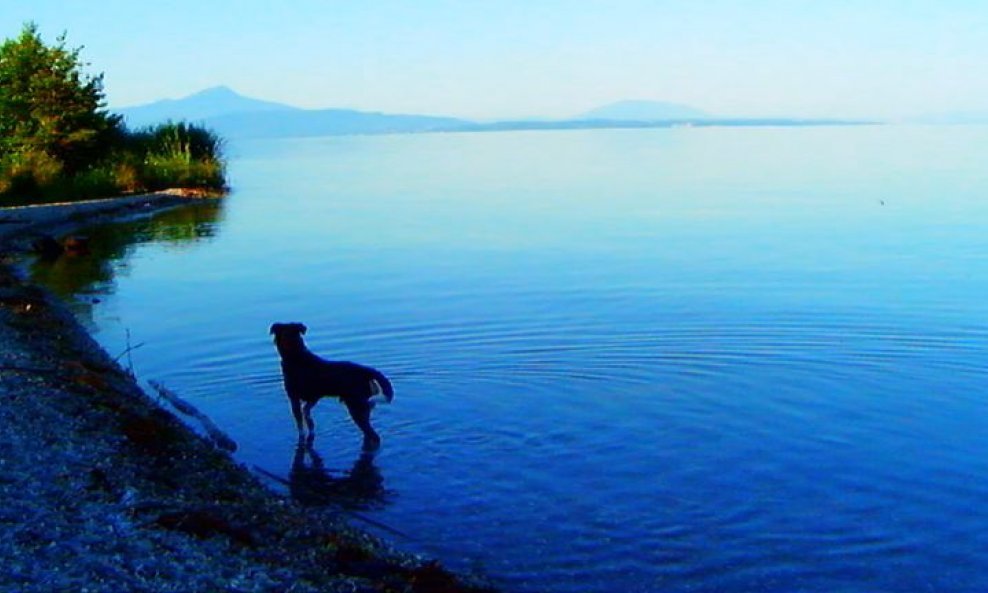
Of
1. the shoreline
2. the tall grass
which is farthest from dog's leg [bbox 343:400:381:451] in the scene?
the tall grass

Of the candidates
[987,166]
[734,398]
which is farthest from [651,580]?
[987,166]

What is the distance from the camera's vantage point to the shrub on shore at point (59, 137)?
46562 millimetres

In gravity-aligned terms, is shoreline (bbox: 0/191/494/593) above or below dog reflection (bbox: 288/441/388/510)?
above

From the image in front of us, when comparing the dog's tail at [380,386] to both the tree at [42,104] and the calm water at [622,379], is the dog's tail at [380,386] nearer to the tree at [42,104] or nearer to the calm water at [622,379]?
the calm water at [622,379]

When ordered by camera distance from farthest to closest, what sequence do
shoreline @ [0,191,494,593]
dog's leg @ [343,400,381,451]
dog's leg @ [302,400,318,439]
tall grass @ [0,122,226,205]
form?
tall grass @ [0,122,226,205] → dog's leg @ [302,400,318,439] → dog's leg @ [343,400,381,451] → shoreline @ [0,191,494,593]

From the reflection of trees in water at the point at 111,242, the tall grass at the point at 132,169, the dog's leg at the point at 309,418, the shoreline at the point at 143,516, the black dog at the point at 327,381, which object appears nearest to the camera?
the shoreline at the point at 143,516

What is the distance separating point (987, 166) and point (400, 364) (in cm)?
Answer: 6781

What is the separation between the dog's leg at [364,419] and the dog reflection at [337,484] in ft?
0.87

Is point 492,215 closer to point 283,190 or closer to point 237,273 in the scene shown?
point 237,273

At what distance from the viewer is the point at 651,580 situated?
9523 mm

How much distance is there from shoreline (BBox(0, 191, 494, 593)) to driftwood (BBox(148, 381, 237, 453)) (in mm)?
470

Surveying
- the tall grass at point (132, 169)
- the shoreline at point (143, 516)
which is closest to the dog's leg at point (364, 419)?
the shoreline at point (143, 516)

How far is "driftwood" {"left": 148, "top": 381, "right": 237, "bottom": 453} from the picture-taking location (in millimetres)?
13492

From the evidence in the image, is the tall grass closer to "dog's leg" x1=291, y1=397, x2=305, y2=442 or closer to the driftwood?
the driftwood
